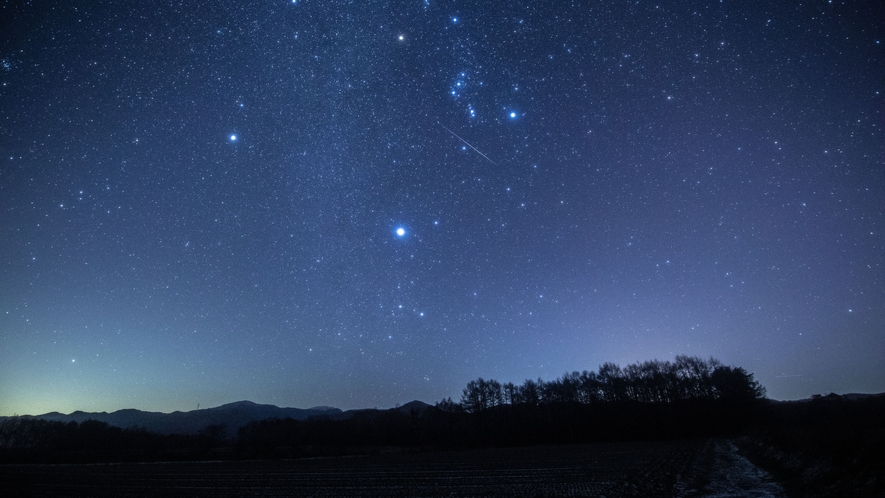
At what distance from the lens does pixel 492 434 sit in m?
70.1

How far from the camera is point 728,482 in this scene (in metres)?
17.6

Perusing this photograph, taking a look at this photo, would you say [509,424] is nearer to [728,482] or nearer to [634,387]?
[634,387]

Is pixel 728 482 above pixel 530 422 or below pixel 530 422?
above

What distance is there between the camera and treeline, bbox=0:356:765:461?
63062mm

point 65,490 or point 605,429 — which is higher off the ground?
point 65,490

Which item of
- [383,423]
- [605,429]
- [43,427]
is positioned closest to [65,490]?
[383,423]

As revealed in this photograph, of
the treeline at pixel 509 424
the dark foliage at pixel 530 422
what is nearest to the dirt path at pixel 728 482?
the dark foliage at pixel 530 422

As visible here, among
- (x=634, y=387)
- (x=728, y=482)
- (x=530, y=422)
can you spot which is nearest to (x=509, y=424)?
(x=530, y=422)

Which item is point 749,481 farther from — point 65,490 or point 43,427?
point 43,427

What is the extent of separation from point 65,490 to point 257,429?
7751 cm

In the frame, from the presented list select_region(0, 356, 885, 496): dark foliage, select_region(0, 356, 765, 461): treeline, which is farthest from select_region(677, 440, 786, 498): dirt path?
select_region(0, 356, 765, 461): treeline

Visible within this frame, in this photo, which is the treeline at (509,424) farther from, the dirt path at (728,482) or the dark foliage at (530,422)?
the dirt path at (728,482)

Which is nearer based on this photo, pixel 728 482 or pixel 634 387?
pixel 728 482

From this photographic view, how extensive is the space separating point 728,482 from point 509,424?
193 feet
